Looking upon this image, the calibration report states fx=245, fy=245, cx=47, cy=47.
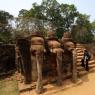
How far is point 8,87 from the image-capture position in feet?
39.8

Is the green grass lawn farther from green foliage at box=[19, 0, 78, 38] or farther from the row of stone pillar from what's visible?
green foliage at box=[19, 0, 78, 38]

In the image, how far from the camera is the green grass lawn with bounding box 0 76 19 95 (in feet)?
36.4

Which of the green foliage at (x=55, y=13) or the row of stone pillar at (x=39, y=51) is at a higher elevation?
the green foliage at (x=55, y=13)

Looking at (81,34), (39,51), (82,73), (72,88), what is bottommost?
(72,88)

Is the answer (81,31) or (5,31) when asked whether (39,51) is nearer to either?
(5,31)

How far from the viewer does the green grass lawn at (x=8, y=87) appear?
36.4ft

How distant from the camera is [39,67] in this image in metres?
10.1

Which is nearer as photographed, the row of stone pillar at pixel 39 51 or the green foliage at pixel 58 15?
the row of stone pillar at pixel 39 51

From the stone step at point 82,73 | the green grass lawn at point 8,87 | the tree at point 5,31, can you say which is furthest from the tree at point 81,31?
the green grass lawn at point 8,87

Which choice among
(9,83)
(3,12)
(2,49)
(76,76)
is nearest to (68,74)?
(76,76)

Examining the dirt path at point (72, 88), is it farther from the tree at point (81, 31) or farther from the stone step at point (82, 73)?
the tree at point (81, 31)

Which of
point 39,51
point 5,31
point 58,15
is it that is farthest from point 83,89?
point 58,15

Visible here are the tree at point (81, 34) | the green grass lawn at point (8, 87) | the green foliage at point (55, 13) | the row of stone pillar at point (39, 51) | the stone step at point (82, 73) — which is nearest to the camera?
the row of stone pillar at point (39, 51)

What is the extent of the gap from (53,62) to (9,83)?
9.21 feet
